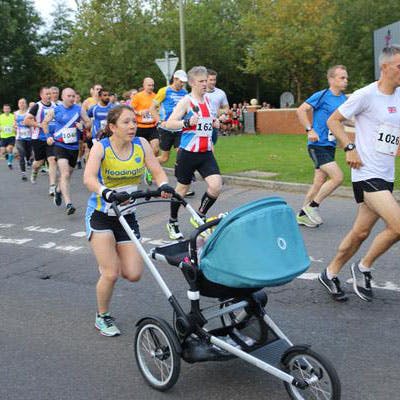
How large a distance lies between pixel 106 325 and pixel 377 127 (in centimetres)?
264

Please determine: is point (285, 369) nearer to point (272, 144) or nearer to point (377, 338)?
point (377, 338)

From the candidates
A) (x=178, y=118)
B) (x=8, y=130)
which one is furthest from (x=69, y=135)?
(x=8, y=130)

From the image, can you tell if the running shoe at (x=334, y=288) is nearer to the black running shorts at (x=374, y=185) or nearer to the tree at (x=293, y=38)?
the black running shorts at (x=374, y=185)

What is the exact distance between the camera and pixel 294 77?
36.2 metres

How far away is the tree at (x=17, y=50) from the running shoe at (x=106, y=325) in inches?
1842

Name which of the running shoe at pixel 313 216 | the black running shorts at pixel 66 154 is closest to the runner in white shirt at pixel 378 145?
the running shoe at pixel 313 216

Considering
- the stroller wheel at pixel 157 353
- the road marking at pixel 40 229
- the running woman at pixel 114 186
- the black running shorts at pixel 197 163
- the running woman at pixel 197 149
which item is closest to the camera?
the stroller wheel at pixel 157 353

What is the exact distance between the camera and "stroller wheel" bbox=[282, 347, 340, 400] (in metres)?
3.32

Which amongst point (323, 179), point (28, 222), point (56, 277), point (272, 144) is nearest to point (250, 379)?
point (56, 277)

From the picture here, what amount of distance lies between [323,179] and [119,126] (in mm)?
4319

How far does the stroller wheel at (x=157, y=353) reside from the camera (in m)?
3.80

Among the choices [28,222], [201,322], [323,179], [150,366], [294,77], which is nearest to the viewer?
[201,322]

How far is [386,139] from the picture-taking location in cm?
507

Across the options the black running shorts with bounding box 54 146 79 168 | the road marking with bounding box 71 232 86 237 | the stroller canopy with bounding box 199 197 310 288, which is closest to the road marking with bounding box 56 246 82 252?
the road marking with bounding box 71 232 86 237
